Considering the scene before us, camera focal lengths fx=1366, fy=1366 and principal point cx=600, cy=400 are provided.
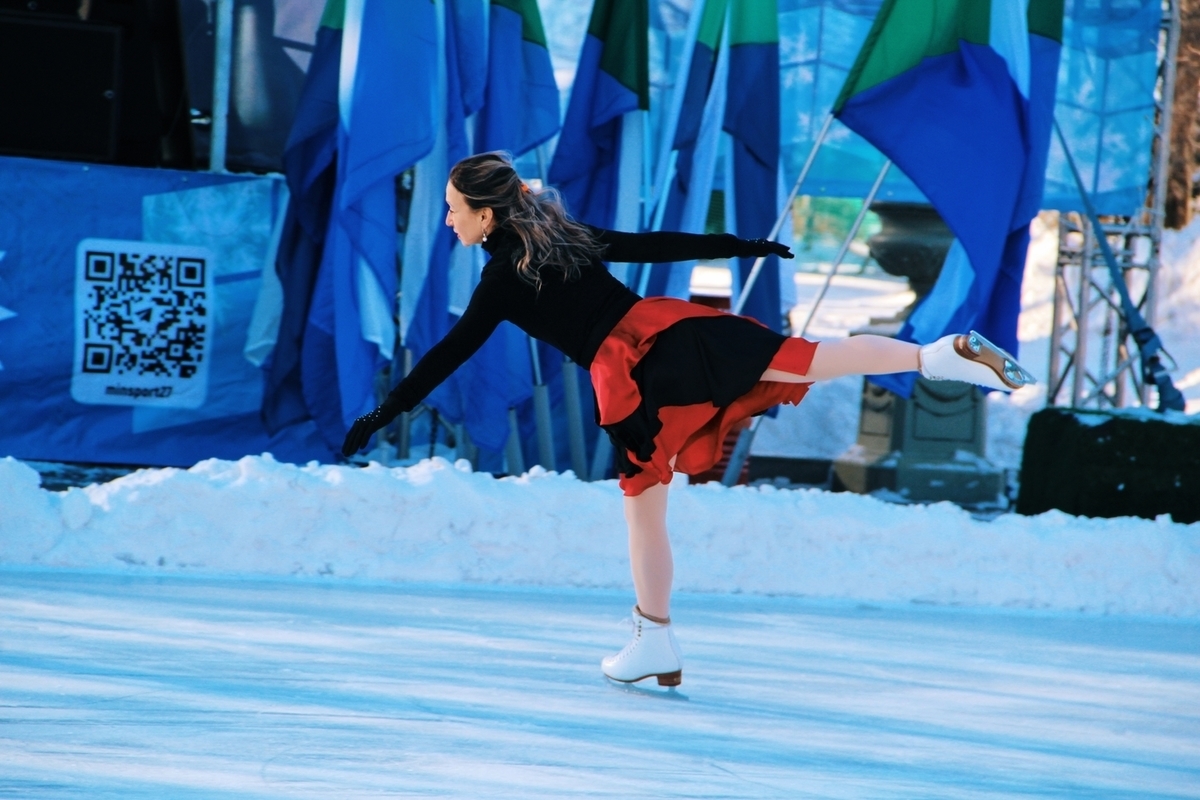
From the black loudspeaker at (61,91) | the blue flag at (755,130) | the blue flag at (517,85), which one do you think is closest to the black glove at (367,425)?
the blue flag at (517,85)

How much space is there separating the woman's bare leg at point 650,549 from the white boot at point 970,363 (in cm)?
75

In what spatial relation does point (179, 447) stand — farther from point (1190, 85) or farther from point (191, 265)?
point (1190, 85)

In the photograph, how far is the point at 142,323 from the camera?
299 inches

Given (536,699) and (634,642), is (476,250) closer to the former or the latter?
(634,642)

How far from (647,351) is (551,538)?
209 centimetres

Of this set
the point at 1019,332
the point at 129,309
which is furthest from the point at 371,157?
the point at 1019,332

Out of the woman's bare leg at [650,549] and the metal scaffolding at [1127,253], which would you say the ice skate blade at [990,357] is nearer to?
the woman's bare leg at [650,549]

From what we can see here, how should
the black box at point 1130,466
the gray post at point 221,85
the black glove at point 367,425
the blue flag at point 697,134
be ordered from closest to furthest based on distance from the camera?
the black glove at point 367,425
the black box at point 1130,466
the blue flag at point 697,134
the gray post at point 221,85

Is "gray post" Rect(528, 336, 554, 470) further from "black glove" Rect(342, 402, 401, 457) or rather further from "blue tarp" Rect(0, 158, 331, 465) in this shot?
"black glove" Rect(342, 402, 401, 457)

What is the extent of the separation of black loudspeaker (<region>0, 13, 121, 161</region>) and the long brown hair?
4.84 metres

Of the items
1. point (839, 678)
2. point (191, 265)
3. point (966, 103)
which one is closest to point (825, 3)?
point (966, 103)

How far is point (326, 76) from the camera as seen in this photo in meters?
6.88

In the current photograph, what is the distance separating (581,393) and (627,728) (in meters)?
4.99

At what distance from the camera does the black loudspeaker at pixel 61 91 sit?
7590 mm
